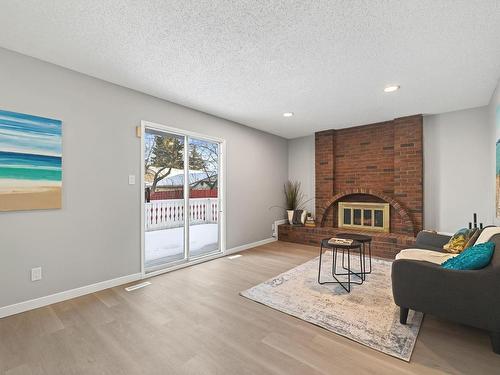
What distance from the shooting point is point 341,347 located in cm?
183

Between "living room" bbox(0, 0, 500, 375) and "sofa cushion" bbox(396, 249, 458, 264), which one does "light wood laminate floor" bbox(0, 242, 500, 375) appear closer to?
"living room" bbox(0, 0, 500, 375)

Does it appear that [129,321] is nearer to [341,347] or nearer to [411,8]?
[341,347]

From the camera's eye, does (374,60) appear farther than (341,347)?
Yes

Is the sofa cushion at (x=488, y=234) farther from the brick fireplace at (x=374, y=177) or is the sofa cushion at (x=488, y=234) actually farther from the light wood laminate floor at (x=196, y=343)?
the brick fireplace at (x=374, y=177)

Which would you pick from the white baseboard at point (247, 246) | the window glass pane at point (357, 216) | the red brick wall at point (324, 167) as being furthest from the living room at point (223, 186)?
the red brick wall at point (324, 167)

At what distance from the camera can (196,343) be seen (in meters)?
1.88

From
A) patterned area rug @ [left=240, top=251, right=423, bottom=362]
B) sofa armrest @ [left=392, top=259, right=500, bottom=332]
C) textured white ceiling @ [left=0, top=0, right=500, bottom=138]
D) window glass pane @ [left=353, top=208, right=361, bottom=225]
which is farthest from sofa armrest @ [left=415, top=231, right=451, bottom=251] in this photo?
textured white ceiling @ [left=0, top=0, right=500, bottom=138]

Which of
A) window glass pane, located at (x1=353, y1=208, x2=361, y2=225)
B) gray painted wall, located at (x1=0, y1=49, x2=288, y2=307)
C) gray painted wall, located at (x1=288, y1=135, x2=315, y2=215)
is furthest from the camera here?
gray painted wall, located at (x1=288, y1=135, x2=315, y2=215)

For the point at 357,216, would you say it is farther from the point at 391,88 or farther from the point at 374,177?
the point at 391,88

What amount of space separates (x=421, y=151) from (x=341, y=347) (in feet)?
13.0

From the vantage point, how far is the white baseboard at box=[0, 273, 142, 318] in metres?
2.28

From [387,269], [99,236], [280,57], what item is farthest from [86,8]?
[387,269]

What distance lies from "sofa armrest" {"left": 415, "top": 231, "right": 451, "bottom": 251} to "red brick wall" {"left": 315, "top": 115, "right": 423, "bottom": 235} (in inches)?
45.1

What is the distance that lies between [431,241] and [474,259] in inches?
63.5
